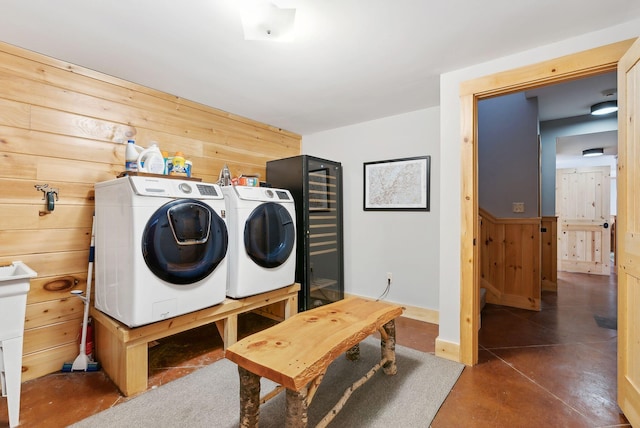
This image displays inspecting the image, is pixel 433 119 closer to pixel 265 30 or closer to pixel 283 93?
pixel 283 93

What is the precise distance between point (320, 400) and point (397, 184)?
218 centimetres

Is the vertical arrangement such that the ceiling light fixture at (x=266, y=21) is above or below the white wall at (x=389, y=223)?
above

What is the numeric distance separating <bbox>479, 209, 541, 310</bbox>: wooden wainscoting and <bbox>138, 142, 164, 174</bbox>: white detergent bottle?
11.3ft

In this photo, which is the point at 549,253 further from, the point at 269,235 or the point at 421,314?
the point at 269,235

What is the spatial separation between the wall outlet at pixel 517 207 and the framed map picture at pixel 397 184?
1.39m

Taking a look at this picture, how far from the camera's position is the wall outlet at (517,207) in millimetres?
3508

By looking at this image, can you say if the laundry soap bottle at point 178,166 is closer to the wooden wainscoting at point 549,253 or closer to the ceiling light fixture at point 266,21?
the ceiling light fixture at point 266,21

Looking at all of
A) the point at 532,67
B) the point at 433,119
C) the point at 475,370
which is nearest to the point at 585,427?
the point at 475,370

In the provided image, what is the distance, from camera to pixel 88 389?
5.92ft

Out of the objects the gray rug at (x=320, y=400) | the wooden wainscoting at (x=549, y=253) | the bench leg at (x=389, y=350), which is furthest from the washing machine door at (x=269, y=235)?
the wooden wainscoting at (x=549, y=253)

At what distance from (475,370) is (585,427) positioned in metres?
0.60

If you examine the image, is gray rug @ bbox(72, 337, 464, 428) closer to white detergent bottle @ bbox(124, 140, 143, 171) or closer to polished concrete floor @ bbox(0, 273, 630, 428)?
polished concrete floor @ bbox(0, 273, 630, 428)

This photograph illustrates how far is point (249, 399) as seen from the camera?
1.31 metres

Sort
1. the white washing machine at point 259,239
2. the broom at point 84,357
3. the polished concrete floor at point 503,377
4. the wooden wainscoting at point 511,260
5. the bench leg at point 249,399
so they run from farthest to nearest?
1. the wooden wainscoting at point 511,260
2. the white washing machine at point 259,239
3. the broom at point 84,357
4. the polished concrete floor at point 503,377
5. the bench leg at point 249,399
